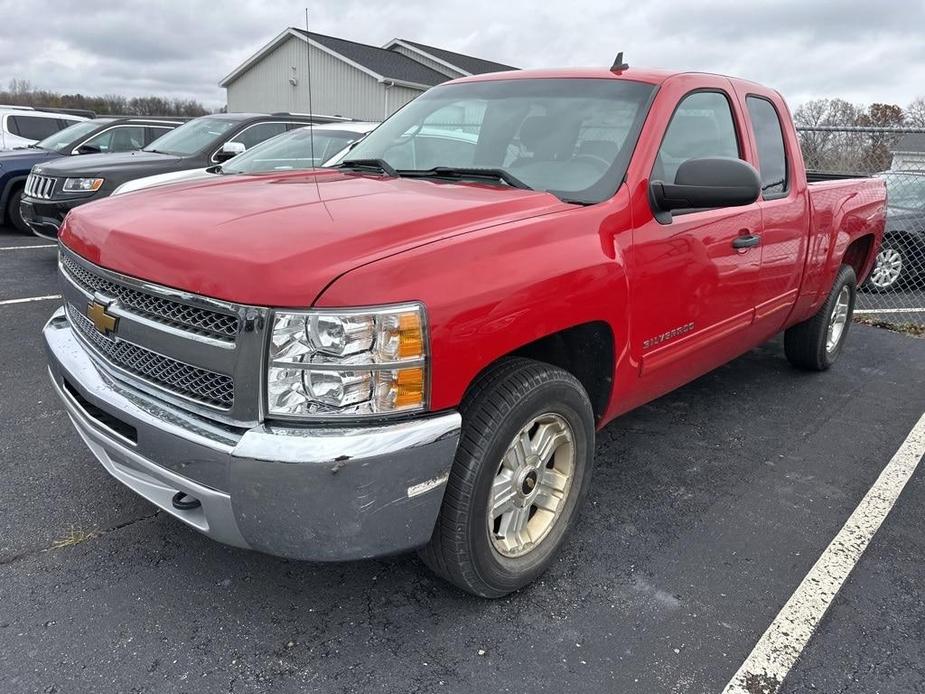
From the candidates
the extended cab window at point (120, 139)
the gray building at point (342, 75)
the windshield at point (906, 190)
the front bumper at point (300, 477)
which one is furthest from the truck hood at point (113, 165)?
the gray building at point (342, 75)

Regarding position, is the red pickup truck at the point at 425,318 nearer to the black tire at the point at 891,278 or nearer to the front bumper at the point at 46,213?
the front bumper at the point at 46,213

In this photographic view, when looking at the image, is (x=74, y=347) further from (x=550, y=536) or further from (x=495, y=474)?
(x=550, y=536)

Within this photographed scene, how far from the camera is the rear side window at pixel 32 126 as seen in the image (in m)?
12.8

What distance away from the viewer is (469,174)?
118 inches

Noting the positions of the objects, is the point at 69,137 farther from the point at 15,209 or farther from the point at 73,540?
the point at 73,540

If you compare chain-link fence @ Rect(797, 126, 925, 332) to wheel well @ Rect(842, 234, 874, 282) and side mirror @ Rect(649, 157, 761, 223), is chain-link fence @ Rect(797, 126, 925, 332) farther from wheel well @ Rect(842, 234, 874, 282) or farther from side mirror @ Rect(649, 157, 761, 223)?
side mirror @ Rect(649, 157, 761, 223)

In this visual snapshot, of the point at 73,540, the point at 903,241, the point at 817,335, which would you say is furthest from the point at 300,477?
the point at 903,241

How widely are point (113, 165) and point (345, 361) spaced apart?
668 centimetres

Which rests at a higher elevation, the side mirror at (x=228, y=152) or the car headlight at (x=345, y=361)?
the side mirror at (x=228, y=152)

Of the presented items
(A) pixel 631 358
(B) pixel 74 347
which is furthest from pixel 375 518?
(B) pixel 74 347

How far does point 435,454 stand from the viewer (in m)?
2.01

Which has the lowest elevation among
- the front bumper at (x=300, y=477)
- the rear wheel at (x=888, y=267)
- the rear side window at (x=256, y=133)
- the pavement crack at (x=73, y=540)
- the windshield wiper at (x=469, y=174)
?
the pavement crack at (x=73, y=540)

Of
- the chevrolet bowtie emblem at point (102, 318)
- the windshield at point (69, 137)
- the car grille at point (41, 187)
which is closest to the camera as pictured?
the chevrolet bowtie emblem at point (102, 318)

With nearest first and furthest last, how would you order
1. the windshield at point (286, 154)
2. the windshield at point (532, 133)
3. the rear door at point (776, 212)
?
the windshield at point (532, 133), the rear door at point (776, 212), the windshield at point (286, 154)
